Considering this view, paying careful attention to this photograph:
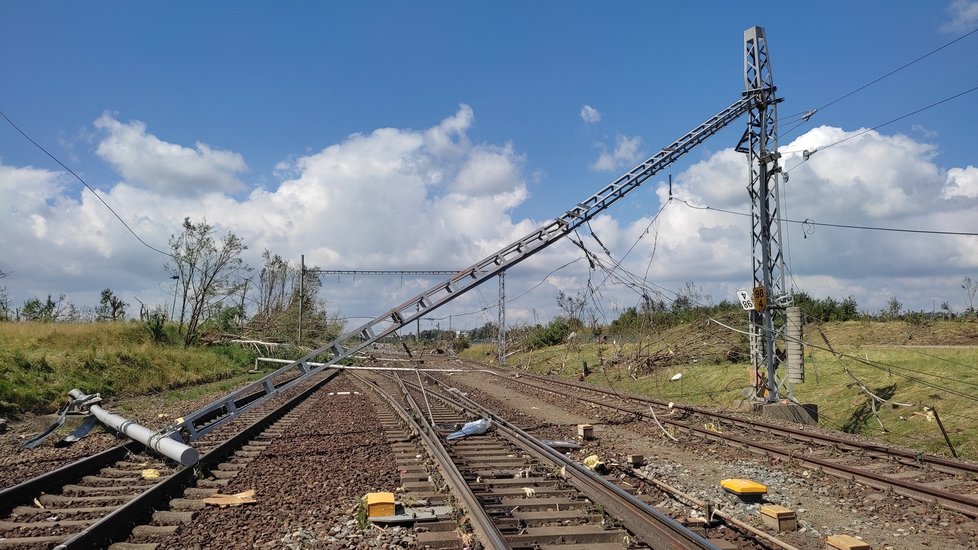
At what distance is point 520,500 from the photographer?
24.6 ft

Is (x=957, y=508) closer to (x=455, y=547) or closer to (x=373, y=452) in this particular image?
(x=455, y=547)

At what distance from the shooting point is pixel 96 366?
2305cm

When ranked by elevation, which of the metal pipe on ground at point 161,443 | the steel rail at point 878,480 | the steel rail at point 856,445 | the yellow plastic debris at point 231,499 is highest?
the metal pipe on ground at point 161,443

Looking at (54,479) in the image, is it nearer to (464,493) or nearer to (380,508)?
(380,508)

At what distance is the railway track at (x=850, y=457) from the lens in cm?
815

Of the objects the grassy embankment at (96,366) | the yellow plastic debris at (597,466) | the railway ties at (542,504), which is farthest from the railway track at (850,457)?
the grassy embankment at (96,366)

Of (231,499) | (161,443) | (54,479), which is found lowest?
(231,499)

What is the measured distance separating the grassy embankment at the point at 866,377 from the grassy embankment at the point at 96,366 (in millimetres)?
17598

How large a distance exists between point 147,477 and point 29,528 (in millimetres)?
2625

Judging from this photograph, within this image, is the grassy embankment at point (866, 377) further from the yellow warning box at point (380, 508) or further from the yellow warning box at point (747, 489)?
the yellow warning box at point (380, 508)

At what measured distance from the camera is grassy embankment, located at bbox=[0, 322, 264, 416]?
61.3ft

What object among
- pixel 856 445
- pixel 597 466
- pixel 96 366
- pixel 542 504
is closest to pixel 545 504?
pixel 542 504

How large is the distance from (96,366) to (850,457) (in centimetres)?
2400

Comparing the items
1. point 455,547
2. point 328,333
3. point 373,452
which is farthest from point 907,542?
point 328,333
